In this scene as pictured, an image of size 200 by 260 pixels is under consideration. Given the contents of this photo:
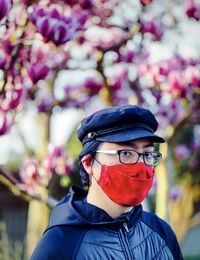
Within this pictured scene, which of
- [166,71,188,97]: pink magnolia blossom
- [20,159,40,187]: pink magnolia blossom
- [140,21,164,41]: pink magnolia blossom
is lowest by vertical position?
[20,159,40,187]: pink magnolia blossom

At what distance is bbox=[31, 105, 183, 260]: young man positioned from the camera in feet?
5.97

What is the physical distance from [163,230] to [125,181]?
0.83 ft

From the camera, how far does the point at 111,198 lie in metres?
1.90

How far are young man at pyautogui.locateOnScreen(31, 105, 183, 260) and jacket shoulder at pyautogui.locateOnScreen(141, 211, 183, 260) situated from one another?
0.05 meters

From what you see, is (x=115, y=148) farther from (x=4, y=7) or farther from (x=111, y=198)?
(x=4, y=7)

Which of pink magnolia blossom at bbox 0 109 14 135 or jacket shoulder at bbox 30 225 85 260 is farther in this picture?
pink magnolia blossom at bbox 0 109 14 135

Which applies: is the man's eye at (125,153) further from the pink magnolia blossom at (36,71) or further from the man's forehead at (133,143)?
the pink magnolia blossom at (36,71)

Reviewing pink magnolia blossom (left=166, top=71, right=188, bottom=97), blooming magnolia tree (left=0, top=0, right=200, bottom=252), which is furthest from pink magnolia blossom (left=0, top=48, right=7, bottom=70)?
pink magnolia blossom (left=166, top=71, right=188, bottom=97)

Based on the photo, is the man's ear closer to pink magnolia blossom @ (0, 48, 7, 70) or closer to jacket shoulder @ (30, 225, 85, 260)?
jacket shoulder @ (30, 225, 85, 260)

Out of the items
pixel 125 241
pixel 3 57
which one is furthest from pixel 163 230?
pixel 3 57

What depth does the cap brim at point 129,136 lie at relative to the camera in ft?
5.97

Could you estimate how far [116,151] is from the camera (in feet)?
6.11

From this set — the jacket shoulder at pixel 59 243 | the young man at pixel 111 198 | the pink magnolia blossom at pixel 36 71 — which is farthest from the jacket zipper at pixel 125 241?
the pink magnolia blossom at pixel 36 71

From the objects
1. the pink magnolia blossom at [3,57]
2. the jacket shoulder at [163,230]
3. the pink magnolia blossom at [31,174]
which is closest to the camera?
the jacket shoulder at [163,230]
